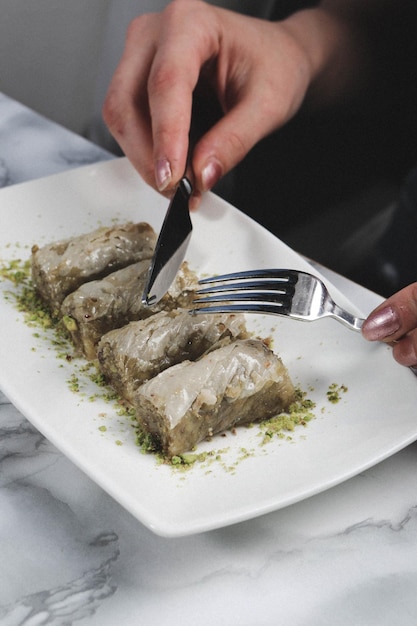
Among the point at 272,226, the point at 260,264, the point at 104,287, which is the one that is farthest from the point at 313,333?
the point at 272,226

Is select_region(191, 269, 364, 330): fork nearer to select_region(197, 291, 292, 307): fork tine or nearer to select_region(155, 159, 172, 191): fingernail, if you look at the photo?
select_region(197, 291, 292, 307): fork tine

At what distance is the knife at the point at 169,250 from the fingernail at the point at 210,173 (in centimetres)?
14

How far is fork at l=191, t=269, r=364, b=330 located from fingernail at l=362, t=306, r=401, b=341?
2.3 inches

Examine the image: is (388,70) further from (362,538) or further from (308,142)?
(362,538)

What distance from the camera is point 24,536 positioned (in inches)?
58.2

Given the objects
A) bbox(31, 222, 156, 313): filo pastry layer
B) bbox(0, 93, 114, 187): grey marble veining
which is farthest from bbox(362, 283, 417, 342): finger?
bbox(0, 93, 114, 187): grey marble veining

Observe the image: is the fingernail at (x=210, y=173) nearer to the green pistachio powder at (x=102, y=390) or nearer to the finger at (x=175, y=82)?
the finger at (x=175, y=82)

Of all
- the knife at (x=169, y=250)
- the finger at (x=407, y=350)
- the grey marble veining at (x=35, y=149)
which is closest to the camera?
the finger at (x=407, y=350)

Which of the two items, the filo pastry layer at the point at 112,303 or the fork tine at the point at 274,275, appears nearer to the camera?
the fork tine at the point at 274,275

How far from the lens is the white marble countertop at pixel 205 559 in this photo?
1.37 metres

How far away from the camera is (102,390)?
1.72m

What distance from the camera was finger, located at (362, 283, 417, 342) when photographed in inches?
64.9

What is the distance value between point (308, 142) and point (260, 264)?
1454 mm

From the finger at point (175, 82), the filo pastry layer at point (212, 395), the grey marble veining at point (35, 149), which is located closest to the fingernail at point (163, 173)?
the finger at point (175, 82)
